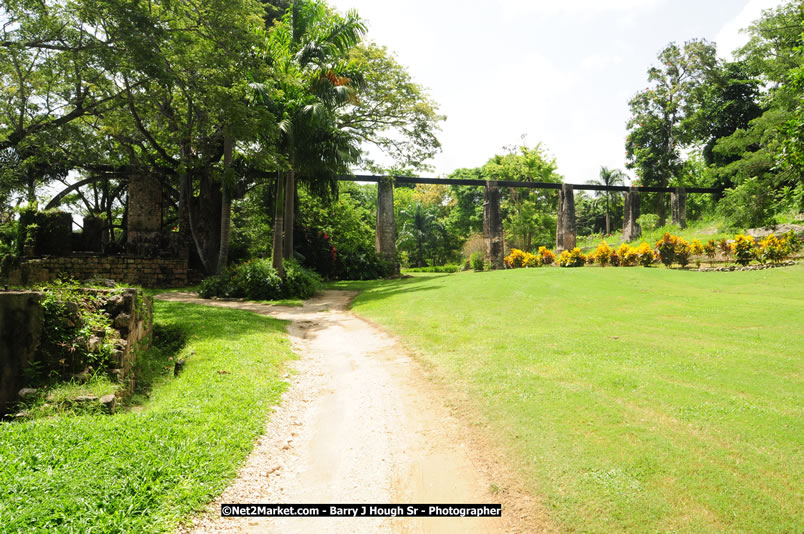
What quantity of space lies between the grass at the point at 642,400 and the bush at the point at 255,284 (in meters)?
5.85

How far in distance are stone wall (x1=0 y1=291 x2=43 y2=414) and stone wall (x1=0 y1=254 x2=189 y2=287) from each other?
1420 cm

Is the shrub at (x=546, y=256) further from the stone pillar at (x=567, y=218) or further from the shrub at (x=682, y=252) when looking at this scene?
the shrub at (x=682, y=252)

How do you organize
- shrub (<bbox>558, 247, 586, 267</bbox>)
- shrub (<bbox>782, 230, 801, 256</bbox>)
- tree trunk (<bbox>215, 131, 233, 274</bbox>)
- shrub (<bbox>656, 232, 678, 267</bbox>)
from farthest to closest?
1. shrub (<bbox>558, 247, 586, 267</bbox>)
2. shrub (<bbox>656, 232, 678, 267</bbox>)
3. shrub (<bbox>782, 230, 801, 256</bbox>)
4. tree trunk (<bbox>215, 131, 233, 274</bbox>)

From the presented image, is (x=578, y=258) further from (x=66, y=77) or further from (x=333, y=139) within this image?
(x=66, y=77)

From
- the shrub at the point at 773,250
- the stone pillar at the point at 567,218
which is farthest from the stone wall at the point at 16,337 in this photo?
the stone pillar at the point at 567,218

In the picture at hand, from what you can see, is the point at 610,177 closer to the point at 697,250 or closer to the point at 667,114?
the point at 667,114

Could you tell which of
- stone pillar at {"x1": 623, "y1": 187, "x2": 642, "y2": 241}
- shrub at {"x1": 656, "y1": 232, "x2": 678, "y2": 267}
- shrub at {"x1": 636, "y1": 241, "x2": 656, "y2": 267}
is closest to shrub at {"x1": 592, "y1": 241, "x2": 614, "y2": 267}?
shrub at {"x1": 636, "y1": 241, "x2": 656, "y2": 267}

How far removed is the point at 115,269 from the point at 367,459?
1817 centimetres

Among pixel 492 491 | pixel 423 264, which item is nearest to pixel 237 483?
pixel 492 491

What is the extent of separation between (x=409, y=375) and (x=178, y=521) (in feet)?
12.9

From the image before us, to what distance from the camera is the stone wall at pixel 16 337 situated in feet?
14.7

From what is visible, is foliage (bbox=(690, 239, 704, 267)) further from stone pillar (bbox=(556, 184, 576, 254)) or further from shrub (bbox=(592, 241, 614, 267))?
stone pillar (bbox=(556, 184, 576, 254))

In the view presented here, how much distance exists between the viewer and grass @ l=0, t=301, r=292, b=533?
2.70 metres

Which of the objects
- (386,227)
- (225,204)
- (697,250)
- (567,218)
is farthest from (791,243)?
(225,204)
